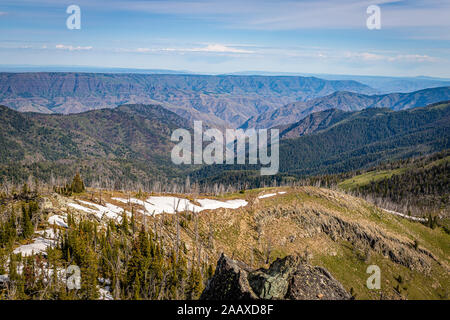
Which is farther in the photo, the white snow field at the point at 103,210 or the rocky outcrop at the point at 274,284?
the white snow field at the point at 103,210

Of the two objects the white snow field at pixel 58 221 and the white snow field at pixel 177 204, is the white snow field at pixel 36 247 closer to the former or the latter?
the white snow field at pixel 58 221

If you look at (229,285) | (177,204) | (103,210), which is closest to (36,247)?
(103,210)

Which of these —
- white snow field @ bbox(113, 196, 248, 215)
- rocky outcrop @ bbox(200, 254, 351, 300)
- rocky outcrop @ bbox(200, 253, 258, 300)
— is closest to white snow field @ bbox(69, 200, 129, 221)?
white snow field @ bbox(113, 196, 248, 215)

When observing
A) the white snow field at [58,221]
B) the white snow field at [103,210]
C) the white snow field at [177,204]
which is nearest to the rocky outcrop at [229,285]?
the white snow field at [58,221]

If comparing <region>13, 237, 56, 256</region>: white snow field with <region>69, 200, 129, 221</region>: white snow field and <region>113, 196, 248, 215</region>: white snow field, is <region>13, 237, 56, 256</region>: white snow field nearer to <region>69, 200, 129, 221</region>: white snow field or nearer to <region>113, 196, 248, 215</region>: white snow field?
<region>69, 200, 129, 221</region>: white snow field

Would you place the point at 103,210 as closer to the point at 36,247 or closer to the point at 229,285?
the point at 36,247

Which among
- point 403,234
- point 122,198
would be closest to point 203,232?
point 122,198
